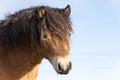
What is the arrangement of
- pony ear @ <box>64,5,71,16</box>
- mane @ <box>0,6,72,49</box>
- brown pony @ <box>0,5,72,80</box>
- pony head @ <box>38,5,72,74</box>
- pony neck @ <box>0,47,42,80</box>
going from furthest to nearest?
pony ear @ <box>64,5,71,16</box> < pony neck @ <box>0,47,42,80</box> < mane @ <box>0,6,72,49</box> < brown pony @ <box>0,5,72,80</box> < pony head @ <box>38,5,72,74</box>

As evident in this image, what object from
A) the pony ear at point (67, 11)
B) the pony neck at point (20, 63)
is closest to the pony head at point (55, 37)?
the pony ear at point (67, 11)

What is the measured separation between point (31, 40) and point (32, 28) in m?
0.29

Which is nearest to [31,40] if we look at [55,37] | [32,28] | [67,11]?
[32,28]

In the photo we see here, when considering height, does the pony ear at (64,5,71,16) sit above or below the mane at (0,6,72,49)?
above

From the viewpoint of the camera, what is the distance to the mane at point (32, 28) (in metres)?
11.1

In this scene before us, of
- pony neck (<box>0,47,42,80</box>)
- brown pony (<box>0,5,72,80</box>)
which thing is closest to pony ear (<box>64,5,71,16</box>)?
brown pony (<box>0,5,72,80</box>)

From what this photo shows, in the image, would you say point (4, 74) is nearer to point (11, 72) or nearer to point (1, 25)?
point (11, 72)

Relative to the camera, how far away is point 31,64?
11.4 m

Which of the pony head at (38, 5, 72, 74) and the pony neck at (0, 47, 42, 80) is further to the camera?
the pony neck at (0, 47, 42, 80)

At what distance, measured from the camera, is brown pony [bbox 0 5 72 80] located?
1103 centimetres

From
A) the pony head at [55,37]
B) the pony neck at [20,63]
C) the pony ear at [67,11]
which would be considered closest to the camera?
the pony head at [55,37]

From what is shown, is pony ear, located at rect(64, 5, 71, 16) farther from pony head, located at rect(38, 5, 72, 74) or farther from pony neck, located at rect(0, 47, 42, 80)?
pony neck, located at rect(0, 47, 42, 80)

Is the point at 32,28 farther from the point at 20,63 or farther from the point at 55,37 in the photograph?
the point at 20,63

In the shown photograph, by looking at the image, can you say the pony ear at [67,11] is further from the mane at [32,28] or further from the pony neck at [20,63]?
the pony neck at [20,63]
